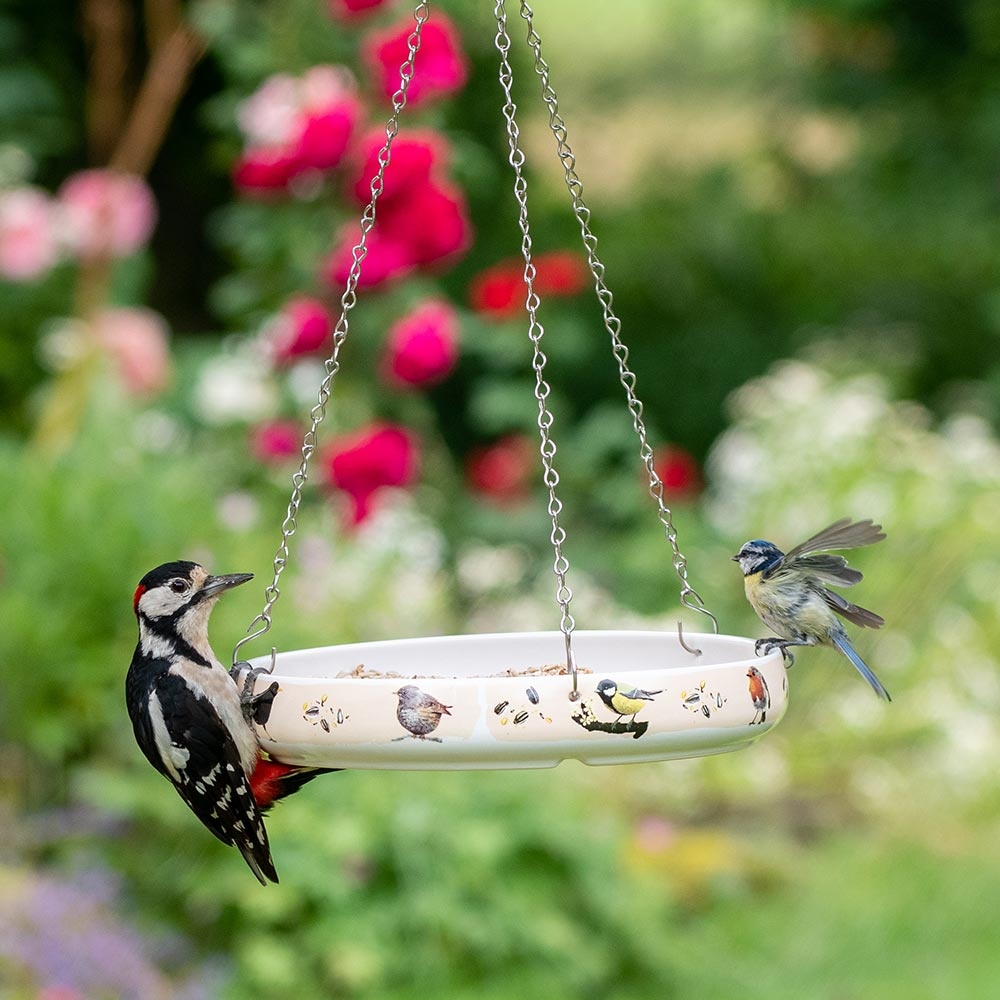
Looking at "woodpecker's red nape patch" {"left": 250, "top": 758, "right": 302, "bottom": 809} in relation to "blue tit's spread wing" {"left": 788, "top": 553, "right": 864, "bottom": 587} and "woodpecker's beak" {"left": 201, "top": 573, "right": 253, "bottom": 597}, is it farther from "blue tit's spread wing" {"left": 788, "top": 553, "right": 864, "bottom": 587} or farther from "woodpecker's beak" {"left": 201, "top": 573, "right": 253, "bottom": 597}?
"blue tit's spread wing" {"left": 788, "top": 553, "right": 864, "bottom": 587}

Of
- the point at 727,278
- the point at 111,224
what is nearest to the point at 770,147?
the point at 727,278

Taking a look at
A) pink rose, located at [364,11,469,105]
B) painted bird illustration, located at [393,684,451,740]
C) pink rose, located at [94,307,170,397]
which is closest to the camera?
painted bird illustration, located at [393,684,451,740]

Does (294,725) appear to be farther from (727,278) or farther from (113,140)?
(727,278)

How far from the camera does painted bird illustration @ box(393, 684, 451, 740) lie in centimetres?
175

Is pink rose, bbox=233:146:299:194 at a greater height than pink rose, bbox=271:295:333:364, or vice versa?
pink rose, bbox=233:146:299:194

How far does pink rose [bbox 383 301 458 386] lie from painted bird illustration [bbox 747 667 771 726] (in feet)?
9.60

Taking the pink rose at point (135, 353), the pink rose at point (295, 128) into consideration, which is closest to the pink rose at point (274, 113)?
the pink rose at point (295, 128)

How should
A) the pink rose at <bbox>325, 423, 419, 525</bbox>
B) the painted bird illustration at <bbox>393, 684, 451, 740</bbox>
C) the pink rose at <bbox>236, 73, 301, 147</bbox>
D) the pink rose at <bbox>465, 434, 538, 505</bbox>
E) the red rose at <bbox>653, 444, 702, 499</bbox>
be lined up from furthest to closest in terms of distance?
1. the red rose at <bbox>653, 444, 702, 499</bbox>
2. the pink rose at <bbox>465, 434, 538, 505</bbox>
3. the pink rose at <bbox>236, 73, 301, 147</bbox>
4. the pink rose at <bbox>325, 423, 419, 525</bbox>
5. the painted bird illustration at <bbox>393, 684, 451, 740</bbox>

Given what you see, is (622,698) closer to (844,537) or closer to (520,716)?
(520,716)

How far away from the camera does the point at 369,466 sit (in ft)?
14.9

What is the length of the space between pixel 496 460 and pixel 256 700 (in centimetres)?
399

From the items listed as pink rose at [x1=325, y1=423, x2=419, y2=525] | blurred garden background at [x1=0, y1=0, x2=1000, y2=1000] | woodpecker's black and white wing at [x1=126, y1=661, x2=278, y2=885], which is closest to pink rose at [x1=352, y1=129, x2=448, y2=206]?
blurred garden background at [x1=0, y1=0, x2=1000, y2=1000]

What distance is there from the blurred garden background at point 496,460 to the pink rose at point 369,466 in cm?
2

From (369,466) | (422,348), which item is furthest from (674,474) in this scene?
(369,466)
